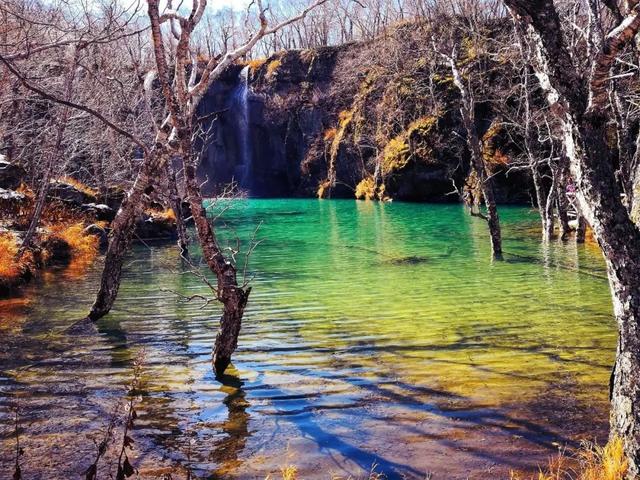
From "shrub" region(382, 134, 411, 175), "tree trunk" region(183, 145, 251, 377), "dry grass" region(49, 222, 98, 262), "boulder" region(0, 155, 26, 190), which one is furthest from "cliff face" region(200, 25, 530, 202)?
"tree trunk" region(183, 145, 251, 377)

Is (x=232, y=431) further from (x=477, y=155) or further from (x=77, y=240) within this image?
(x=77, y=240)

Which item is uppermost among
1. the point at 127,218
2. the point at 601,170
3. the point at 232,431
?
the point at 601,170

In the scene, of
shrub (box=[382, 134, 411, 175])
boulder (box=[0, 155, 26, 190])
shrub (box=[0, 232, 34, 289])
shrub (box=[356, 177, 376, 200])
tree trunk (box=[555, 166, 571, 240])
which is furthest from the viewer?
shrub (box=[356, 177, 376, 200])

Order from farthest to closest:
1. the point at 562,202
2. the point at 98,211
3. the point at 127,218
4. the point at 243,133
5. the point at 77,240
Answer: the point at 243,133 → the point at 98,211 → the point at 562,202 → the point at 77,240 → the point at 127,218

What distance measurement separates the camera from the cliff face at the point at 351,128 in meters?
45.1

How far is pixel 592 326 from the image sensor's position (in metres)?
10.1

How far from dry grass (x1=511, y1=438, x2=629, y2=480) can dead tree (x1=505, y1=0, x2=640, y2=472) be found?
2.6 inches

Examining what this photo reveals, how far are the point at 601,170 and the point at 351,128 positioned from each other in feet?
173

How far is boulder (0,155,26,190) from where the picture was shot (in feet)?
68.2

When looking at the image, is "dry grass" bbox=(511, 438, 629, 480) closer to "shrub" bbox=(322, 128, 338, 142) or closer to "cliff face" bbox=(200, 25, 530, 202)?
"cliff face" bbox=(200, 25, 530, 202)

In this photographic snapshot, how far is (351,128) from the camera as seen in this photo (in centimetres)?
5641

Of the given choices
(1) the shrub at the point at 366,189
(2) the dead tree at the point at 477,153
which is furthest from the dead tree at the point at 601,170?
(1) the shrub at the point at 366,189


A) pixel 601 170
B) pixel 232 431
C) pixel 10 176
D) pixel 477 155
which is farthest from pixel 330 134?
pixel 601 170

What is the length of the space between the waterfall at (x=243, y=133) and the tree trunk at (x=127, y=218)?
52302mm
